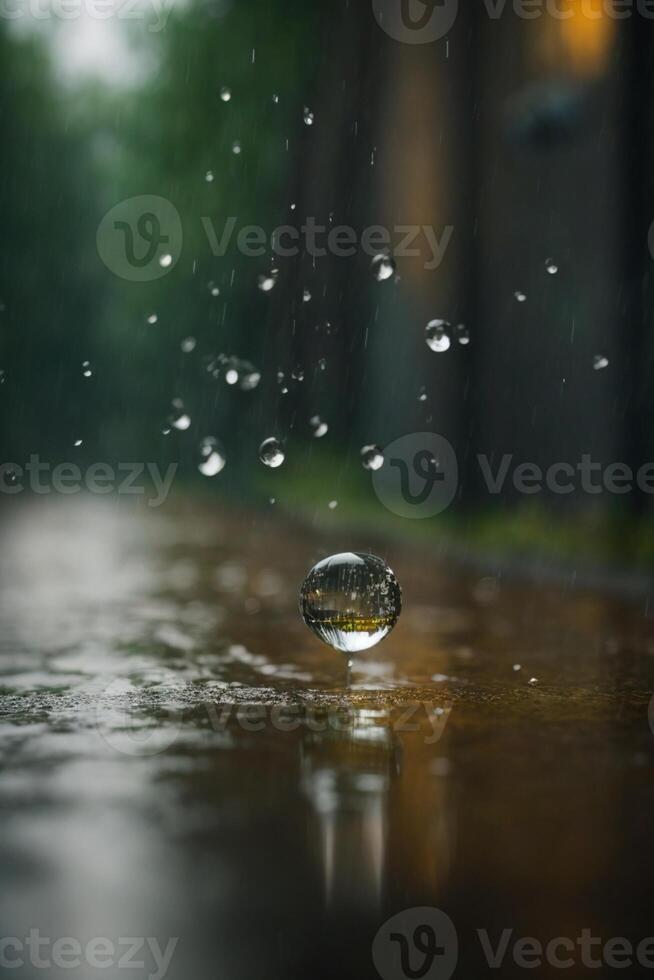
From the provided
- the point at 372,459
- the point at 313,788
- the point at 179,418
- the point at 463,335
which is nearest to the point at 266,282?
the point at 463,335

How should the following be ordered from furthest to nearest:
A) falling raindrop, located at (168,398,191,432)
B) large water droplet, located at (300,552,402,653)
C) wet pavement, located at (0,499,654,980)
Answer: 1. falling raindrop, located at (168,398,191,432)
2. large water droplet, located at (300,552,402,653)
3. wet pavement, located at (0,499,654,980)

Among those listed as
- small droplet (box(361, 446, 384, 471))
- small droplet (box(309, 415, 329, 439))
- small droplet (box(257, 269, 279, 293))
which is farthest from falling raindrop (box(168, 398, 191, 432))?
small droplet (box(257, 269, 279, 293))

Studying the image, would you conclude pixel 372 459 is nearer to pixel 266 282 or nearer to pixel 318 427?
pixel 318 427

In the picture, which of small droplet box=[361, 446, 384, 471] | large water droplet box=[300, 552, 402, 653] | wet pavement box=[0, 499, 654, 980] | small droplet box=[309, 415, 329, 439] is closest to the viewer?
wet pavement box=[0, 499, 654, 980]

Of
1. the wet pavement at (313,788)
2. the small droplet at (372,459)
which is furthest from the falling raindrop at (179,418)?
the wet pavement at (313,788)

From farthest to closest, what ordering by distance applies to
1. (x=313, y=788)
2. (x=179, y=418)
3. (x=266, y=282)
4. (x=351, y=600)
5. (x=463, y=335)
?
(x=266, y=282) < (x=463, y=335) < (x=179, y=418) < (x=351, y=600) < (x=313, y=788)

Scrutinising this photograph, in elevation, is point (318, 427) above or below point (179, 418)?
above

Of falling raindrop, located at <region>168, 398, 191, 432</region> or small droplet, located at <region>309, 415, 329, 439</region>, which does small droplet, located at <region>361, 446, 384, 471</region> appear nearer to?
falling raindrop, located at <region>168, 398, 191, 432</region>
